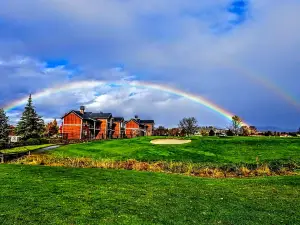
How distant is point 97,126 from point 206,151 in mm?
63765

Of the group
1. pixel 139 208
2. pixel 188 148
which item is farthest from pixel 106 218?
pixel 188 148

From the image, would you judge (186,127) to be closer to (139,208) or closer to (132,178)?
(132,178)

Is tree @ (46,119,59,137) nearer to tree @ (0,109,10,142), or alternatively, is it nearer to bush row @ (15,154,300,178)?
tree @ (0,109,10,142)

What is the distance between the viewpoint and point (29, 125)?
7050 centimetres

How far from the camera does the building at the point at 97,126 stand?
292 feet

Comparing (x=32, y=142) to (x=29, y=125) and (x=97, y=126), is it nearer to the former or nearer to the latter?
(x=29, y=125)

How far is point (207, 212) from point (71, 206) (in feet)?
16.0

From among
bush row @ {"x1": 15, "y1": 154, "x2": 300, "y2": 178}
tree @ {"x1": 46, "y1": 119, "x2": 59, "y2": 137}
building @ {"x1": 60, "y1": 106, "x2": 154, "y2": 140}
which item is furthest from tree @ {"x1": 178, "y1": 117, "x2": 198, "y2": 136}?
bush row @ {"x1": 15, "y1": 154, "x2": 300, "y2": 178}

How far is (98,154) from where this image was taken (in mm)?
40500

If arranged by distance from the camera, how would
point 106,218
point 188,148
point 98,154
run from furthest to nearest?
point 188,148, point 98,154, point 106,218

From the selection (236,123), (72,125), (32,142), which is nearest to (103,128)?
(72,125)

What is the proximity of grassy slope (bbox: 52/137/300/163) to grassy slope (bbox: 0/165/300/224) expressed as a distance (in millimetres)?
19548

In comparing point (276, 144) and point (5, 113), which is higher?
point (5, 113)

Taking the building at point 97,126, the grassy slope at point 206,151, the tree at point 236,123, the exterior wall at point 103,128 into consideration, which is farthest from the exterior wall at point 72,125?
the tree at point 236,123
